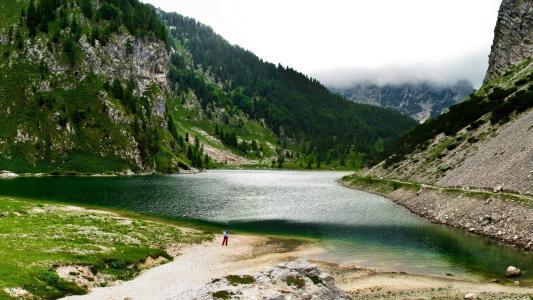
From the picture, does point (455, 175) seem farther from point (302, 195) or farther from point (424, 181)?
point (302, 195)

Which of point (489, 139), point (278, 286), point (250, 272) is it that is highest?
point (489, 139)

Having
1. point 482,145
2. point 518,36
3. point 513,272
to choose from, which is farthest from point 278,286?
point 518,36

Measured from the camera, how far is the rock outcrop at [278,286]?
29.2 metres

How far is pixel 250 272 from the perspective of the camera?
1906 inches

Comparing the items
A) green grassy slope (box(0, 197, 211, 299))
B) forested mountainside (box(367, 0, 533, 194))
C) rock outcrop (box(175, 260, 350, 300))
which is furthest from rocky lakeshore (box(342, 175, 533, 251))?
green grassy slope (box(0, 197, 211, 299))

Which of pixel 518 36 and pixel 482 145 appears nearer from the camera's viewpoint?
pixel 482 145

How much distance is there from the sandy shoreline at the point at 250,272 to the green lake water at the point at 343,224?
164 inches

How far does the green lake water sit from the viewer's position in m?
56.8

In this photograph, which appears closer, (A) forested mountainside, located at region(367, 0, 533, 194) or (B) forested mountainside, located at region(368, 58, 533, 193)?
(B) forested mountainside, located at region(368, 58, 533, 193)

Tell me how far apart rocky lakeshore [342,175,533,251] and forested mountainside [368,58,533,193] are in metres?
4.11

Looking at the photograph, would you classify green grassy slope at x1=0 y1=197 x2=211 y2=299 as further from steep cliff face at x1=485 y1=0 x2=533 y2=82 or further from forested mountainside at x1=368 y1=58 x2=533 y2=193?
steep cliff face at x1=485 y1=0 x2=533 y2=82

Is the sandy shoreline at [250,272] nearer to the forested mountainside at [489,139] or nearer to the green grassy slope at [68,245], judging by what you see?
the green grassy slope at [68,245]

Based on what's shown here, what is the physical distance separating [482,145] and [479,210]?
128 ft

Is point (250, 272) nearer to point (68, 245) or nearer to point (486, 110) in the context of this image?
point (68, 245)
